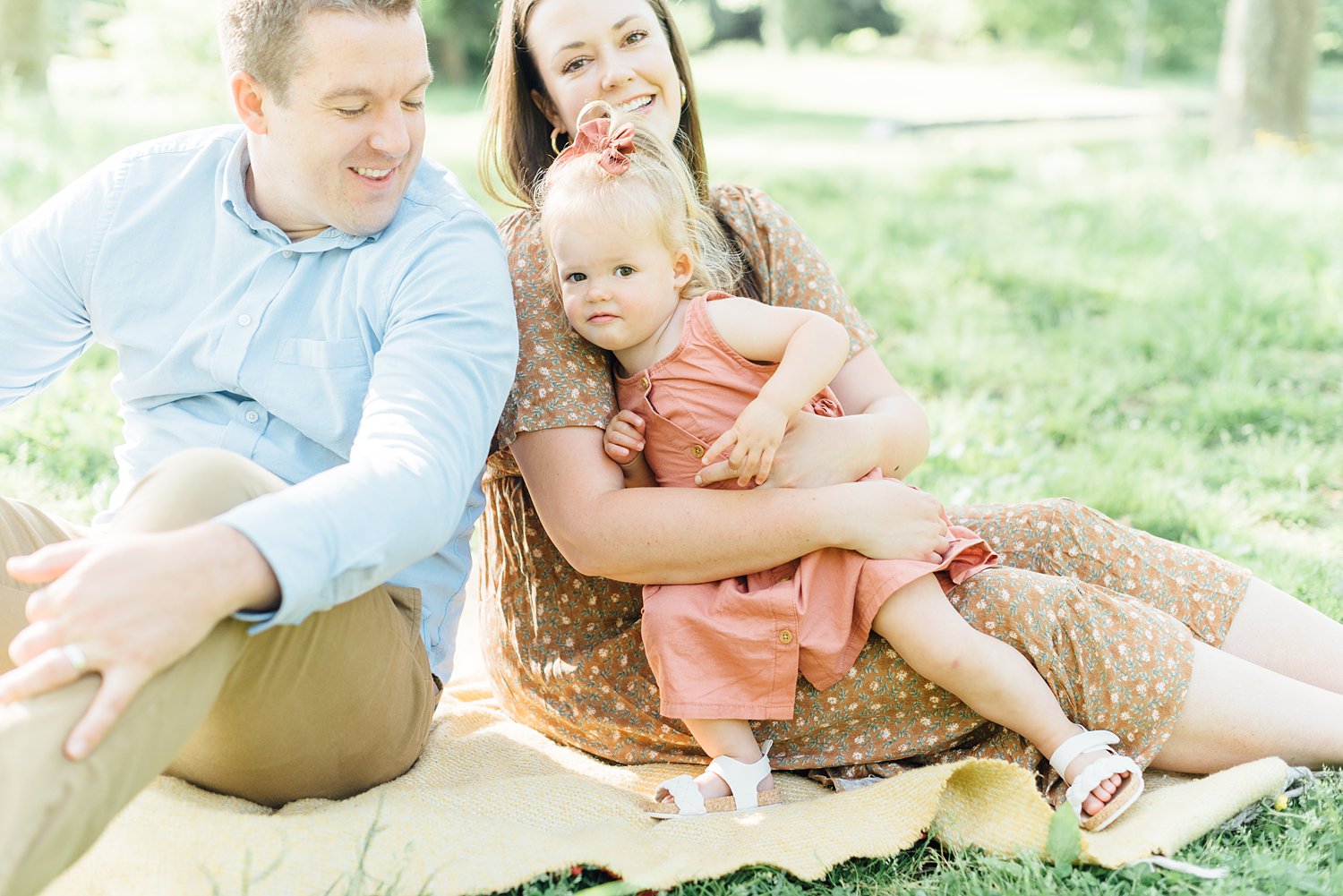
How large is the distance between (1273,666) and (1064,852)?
0.86 meters

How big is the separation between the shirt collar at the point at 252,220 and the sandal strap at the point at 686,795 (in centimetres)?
123

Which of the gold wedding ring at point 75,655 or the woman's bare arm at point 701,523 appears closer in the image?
the gold wedding ring at point 75,655

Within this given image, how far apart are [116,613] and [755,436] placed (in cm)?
121

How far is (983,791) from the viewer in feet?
8.12

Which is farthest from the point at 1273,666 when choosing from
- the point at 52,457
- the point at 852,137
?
the point at 852,137

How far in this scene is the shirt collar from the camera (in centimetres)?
257

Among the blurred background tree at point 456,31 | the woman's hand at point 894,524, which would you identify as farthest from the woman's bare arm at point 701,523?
the blurred background tree at point 456,31

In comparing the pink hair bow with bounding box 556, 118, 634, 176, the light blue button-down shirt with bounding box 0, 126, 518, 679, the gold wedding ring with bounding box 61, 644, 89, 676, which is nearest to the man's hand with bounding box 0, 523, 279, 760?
the gold wedding ring with bounding box 61, 644, 89, 676

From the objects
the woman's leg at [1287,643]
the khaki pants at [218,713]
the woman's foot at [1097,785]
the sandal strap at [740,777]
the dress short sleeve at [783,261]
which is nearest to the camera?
the khaki pants at [218,713]

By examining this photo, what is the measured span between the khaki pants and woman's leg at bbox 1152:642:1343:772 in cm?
155

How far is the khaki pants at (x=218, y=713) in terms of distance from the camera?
168 centimetres

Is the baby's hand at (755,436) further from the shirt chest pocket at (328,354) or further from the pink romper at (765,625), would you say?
the shirt chest pocket at (328,354)

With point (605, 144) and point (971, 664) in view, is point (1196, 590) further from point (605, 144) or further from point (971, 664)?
point (605, 144)

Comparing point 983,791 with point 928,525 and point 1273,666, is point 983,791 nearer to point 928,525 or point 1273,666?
point 928,525
